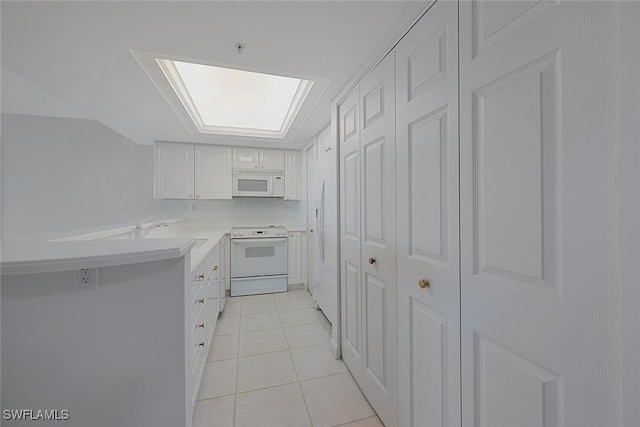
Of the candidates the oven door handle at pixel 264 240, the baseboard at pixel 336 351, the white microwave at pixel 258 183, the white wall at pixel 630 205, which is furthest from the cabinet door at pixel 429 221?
the white microwave at pixel 258 183

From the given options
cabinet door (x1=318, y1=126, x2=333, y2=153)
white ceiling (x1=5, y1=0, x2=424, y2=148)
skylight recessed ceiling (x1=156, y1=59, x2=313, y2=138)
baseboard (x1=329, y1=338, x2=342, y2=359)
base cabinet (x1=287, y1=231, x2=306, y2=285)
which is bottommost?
baseboard (x1=329, y1=338, x2=342, y2=359)

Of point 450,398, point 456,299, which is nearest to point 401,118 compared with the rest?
point 456,299

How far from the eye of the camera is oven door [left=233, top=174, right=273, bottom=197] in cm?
365

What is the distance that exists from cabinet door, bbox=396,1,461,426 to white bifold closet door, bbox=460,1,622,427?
0.06 m

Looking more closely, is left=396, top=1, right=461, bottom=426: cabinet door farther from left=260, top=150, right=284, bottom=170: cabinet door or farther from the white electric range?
left=260, top=150, right=284, bottom=170: cabinet door

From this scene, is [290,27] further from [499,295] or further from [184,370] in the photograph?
[184,370]

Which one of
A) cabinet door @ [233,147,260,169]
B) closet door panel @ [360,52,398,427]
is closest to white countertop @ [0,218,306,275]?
closet door panel @ [360,52,398,427]

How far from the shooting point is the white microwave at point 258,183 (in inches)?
144

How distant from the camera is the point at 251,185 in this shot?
371 centimetres

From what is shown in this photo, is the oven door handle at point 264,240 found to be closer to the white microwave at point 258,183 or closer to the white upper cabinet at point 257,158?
the white microwave at point 258,183

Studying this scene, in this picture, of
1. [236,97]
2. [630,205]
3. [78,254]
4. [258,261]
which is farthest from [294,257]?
[630,205]

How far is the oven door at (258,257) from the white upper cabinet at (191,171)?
781 mm

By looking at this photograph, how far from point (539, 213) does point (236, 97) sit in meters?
2.75

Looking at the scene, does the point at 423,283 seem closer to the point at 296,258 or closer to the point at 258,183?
the point at 296,258
